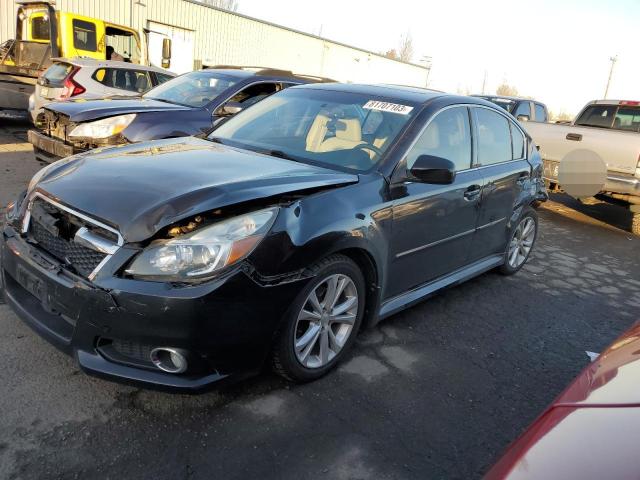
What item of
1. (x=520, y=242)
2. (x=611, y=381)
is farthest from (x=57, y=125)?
(x=611, y=381)

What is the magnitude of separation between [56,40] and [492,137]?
11936mm

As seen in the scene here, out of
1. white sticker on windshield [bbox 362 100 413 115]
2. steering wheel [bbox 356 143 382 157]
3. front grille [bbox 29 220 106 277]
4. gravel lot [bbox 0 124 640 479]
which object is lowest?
gravel lot [bbox 0 124 640 479]

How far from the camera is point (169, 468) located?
2.21m

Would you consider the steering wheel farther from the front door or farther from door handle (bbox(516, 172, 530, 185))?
door handle (bbox(516, 172, 530, 185))

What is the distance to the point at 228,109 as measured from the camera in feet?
20.8

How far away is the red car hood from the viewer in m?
1.26

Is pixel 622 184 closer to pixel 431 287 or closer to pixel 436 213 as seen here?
pixel 431 287

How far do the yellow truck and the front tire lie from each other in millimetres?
9857

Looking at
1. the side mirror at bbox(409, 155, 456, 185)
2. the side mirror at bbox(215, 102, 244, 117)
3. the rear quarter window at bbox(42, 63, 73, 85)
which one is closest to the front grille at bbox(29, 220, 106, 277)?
the side mirror at bbox(409, 155, 456, 185)

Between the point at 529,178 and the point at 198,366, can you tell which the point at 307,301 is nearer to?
the point at 198,366

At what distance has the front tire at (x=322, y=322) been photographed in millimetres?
2674

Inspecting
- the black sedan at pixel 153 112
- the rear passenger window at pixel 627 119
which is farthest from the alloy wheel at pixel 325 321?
the rear passenger window at pixel 627 119

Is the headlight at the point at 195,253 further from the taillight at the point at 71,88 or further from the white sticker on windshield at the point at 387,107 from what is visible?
the taillight at the point at 71,88

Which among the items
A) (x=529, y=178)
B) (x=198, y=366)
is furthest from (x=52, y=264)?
(x=529, y=178)
